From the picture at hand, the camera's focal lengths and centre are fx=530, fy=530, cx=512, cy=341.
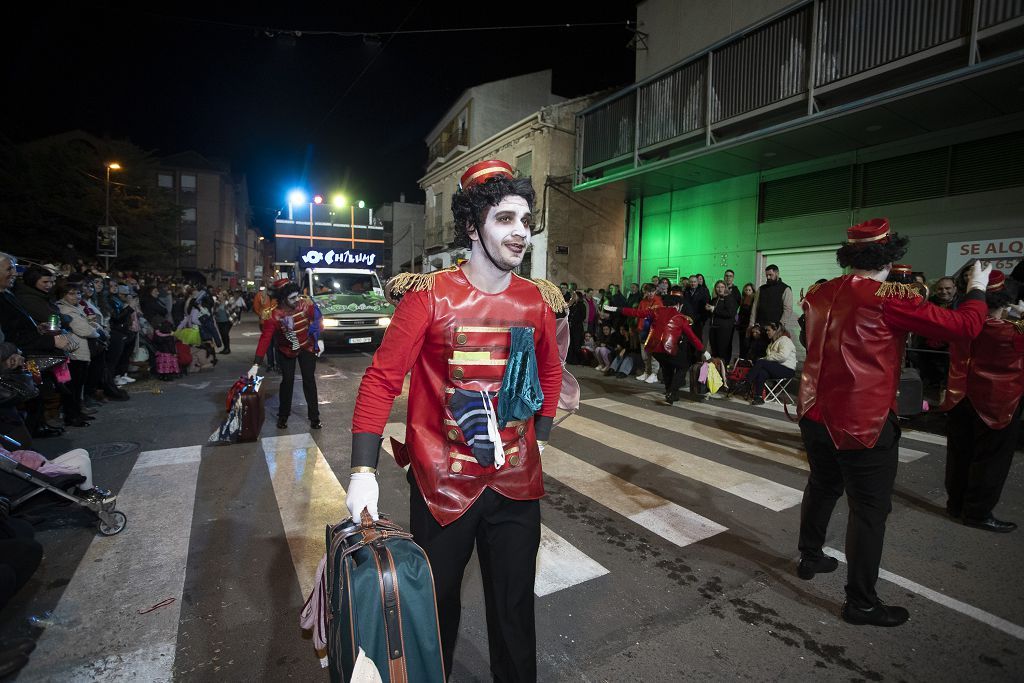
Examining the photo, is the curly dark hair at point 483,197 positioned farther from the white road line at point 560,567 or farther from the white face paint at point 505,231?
the white road line at point 560,567

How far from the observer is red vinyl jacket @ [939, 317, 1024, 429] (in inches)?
166

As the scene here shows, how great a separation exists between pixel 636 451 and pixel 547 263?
543 inches

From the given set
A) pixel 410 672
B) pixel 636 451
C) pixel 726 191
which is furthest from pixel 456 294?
pixel 726 191

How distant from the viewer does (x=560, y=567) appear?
361 centimetres

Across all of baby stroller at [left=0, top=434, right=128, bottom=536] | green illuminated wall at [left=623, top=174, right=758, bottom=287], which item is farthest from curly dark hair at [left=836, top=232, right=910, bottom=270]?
green illuminated wall at [left=623, top=174, right=758, bottom=287]

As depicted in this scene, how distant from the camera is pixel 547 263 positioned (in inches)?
765

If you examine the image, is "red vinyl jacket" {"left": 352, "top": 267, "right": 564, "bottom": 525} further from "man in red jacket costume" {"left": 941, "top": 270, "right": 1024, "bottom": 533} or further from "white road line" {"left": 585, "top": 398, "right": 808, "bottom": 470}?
"white road line" {"left": 585, "top": 398, "right": 808, "bottom": 470}

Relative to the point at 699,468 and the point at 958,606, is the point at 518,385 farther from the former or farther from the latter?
the point at 699,468

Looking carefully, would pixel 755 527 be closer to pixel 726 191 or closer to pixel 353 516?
pixel 353 516

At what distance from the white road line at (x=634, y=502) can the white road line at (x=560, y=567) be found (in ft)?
2.51

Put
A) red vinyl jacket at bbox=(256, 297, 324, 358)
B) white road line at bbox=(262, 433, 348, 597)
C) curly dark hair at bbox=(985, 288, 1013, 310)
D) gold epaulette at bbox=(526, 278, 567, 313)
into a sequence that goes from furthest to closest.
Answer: red vinyl jacket at bbox=(256, 297, 324, 358)
curly dark hair at bbox=(985, 288, 1013, 310)
white road line at bbox=(262, 433, 348, 597)
gold epaulette at bbox=(526, 278, 567, 313)

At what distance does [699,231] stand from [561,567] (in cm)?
1396

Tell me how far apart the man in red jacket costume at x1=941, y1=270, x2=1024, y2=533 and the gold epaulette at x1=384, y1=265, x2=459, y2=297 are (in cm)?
432

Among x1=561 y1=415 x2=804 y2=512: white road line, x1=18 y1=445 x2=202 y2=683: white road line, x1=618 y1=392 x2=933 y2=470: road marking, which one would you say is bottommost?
x1=18 y1=445 x2=202 y2=683: white road line
